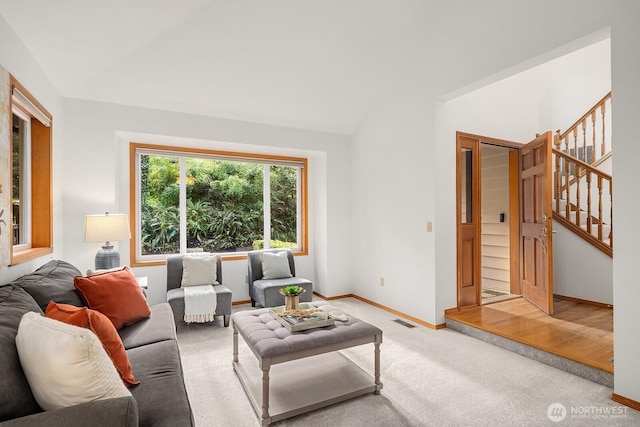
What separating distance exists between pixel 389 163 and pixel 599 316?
2.84 meters

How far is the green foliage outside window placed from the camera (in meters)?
4.32

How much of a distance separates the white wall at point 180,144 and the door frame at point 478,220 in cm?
172

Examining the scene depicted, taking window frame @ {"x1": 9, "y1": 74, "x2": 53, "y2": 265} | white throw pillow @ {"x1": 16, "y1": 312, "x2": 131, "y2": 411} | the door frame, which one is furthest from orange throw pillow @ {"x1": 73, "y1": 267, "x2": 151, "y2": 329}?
the door frame

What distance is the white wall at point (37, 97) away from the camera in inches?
81.9

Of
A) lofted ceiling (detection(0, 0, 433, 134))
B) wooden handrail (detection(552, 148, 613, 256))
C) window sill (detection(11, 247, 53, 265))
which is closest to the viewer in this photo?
window sill (detection(11, 247, 53, 265))

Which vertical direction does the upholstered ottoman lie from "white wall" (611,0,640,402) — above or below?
below

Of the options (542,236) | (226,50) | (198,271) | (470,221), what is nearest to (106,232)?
(198,271)

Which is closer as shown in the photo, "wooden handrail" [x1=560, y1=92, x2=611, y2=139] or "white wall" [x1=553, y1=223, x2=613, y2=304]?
"white wall" [x1=553, y1=223, x2=613, y2=304]

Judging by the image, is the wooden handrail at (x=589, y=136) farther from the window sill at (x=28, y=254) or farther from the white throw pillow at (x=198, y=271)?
the window sill at (x=28, y=254)

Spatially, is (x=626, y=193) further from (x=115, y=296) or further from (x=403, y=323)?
(x=115, y=296)

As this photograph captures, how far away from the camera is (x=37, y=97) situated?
2639mm

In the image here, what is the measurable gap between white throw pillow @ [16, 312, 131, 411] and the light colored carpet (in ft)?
3.55

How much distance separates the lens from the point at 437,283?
3.61 m

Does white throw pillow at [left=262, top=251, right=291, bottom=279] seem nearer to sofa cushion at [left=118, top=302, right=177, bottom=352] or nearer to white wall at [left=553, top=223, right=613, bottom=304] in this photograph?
sofa cushion at [left=118, top=302, right=177, bottom=352]
